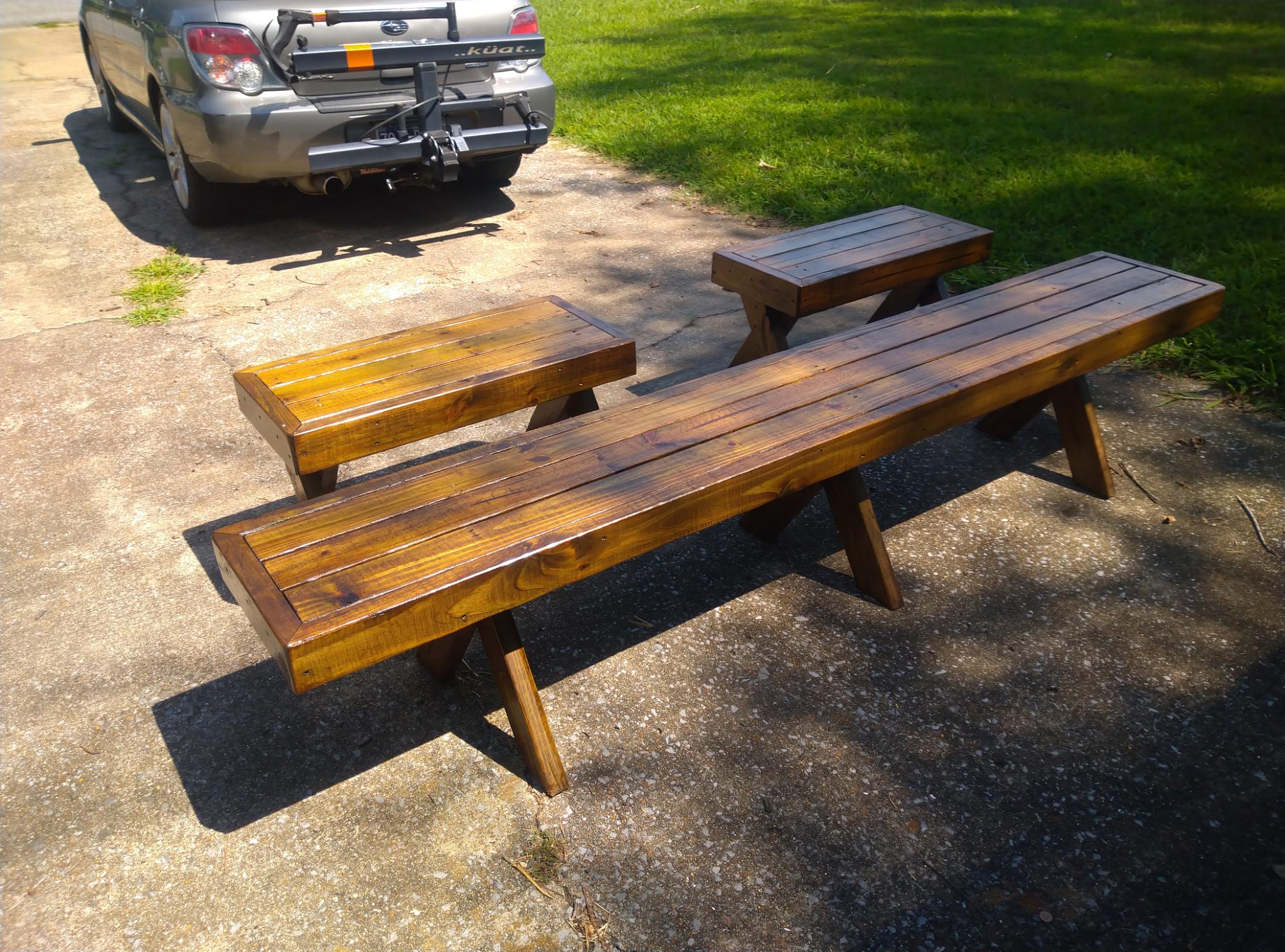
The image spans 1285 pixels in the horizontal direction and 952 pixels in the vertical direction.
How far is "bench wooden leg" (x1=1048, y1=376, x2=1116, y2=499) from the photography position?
10.9 ft

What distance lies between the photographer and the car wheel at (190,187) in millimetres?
5559

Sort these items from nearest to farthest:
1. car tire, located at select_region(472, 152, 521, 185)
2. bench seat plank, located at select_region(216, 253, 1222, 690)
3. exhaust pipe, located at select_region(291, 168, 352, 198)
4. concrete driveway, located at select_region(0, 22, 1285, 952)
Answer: bench seat plank, located at select_region(216, 253, 1222, 690) → concrete driveway, located at select_region(0, 22, 1285, 952) → exhaust pipe, located at select_region(291, 168, 352, 198) → car tire, located at select_region(472, 152, 521, 185)

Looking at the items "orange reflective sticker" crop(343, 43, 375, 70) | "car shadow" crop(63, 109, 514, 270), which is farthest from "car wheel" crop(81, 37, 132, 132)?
"orange reflective sticker" crop(343, 43, 375, 70)

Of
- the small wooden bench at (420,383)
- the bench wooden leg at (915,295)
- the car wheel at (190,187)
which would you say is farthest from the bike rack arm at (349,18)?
the bench wooden leg at (915,295)

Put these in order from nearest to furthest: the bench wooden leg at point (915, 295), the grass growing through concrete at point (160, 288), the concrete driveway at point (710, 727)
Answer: the concrete driveway at point (710, 727) → the bench wooden leg at point (915, 295) → the grass growing through concrete at point (160, 288)

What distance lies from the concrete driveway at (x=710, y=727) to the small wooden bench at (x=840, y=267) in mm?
600

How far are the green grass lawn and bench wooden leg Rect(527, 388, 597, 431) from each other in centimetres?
256

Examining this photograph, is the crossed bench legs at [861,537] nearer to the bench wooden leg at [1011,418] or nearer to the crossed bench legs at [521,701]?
the crossed bench legs at [521,701]

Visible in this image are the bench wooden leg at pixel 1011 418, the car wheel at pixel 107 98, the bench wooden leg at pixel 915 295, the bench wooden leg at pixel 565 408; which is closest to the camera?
the bench wooden leg at pixel 565 408

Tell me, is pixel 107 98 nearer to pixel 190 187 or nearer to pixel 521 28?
pixel 190 187

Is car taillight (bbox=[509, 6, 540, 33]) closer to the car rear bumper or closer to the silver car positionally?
the silver car

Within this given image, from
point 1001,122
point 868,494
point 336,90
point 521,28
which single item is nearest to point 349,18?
point 336,90

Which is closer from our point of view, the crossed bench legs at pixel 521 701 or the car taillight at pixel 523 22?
the crossed bench legs at pixel 521 701

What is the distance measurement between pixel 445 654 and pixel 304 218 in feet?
14.2
